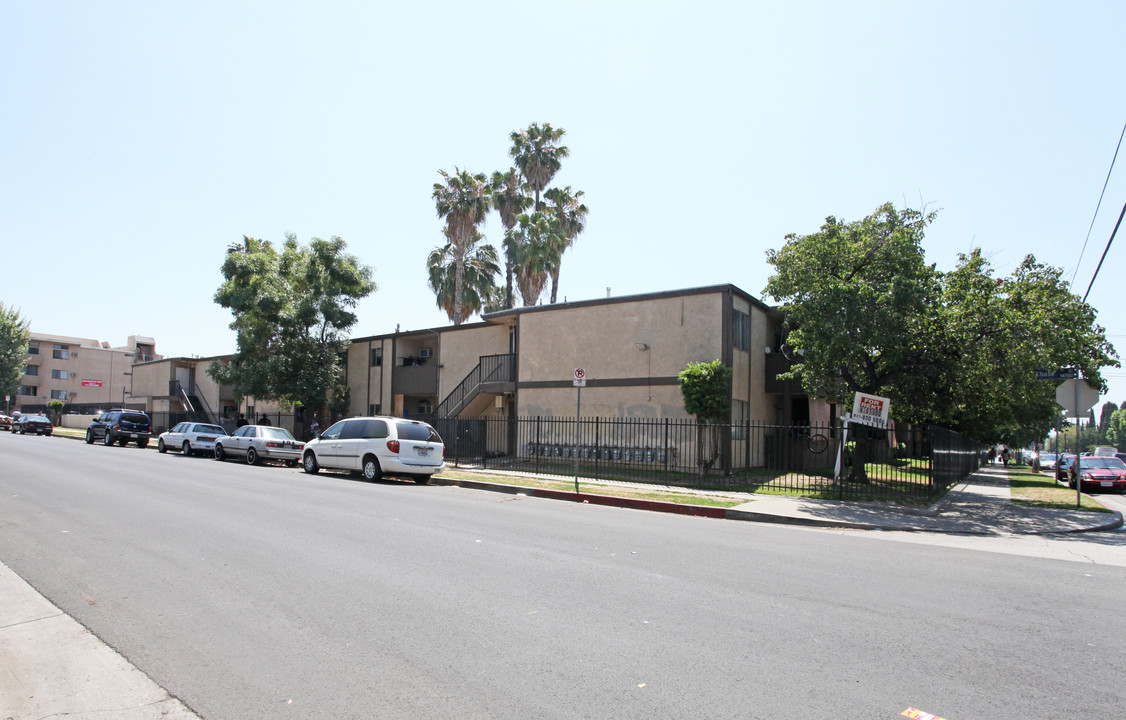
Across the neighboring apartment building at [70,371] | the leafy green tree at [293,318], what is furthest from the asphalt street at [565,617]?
the neighboring apartment building at [70,371]

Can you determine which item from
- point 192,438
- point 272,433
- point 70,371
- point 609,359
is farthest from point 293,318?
point 70,371

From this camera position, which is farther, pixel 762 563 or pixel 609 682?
pixel 762 563

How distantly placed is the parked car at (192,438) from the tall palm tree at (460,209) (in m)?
14.1

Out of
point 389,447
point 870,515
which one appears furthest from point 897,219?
point 389,447

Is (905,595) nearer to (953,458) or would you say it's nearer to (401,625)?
(401,625)

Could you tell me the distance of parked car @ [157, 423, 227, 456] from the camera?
26516 millimetres

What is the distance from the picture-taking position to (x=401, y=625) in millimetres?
5277

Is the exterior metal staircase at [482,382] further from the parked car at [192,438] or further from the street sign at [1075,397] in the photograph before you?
the street sign at [1075,397]

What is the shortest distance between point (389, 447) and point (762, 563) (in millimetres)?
11686

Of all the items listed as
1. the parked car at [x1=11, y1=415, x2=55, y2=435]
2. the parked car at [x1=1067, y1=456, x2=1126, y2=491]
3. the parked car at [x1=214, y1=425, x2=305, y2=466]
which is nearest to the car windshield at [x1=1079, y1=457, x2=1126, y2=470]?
the parked car at [x1=1067, y1=456, x2=1126, y2=491]

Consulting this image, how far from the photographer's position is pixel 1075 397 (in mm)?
16078

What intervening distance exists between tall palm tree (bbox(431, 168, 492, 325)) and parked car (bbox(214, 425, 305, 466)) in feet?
49.4

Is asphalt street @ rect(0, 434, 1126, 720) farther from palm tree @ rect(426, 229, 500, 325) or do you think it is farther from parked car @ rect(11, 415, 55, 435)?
parked car @ rect(11, 415, 55, 435)

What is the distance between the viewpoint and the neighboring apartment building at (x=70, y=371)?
7200cm
